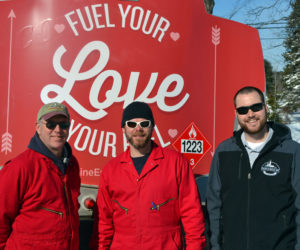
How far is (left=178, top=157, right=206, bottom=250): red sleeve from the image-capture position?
199 centimetres

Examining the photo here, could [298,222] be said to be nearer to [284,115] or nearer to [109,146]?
[109,146]

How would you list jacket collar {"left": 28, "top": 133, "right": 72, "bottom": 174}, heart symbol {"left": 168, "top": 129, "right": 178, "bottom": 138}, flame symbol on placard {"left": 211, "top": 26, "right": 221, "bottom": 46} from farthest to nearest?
1. flame symbol on placard {"left": 211, "top": 26, "right": 221, "bottom": 46}
2. heart symbol {"left": 168, "top": 129, "right": 178, "bottom": 138}
3. jacket collar {"left": 28, "top": 133, "right": 72, "bottom": 174}

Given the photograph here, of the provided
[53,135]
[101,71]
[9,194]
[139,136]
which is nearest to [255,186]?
[139,136]

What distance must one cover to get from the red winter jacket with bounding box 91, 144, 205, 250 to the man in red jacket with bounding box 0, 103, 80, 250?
0.25m

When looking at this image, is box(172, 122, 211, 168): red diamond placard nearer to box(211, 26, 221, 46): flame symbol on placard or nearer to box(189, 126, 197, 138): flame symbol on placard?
box(189, 126, 197, 138): flame symbol on placard

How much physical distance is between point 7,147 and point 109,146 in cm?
77

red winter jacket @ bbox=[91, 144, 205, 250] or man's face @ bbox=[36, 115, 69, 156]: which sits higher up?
man's face @ bbox=[36, 115, 69, 156]

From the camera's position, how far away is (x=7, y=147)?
2.68 meters

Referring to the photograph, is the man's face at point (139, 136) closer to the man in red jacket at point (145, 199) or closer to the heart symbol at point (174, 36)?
the man in red jacket at point (145, 199)

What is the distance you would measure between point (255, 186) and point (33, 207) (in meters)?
1.21

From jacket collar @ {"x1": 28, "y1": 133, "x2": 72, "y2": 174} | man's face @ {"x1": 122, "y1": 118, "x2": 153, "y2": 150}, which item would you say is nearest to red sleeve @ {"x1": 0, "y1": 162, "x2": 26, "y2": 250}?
jacket collar @ {"x1": 28, "y1": 133, "x2": 72, "y2": 174}

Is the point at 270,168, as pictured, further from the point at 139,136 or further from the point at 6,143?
the point at 6,143

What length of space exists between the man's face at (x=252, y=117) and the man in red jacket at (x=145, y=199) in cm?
42

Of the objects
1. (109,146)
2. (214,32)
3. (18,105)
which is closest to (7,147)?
(18,105)
